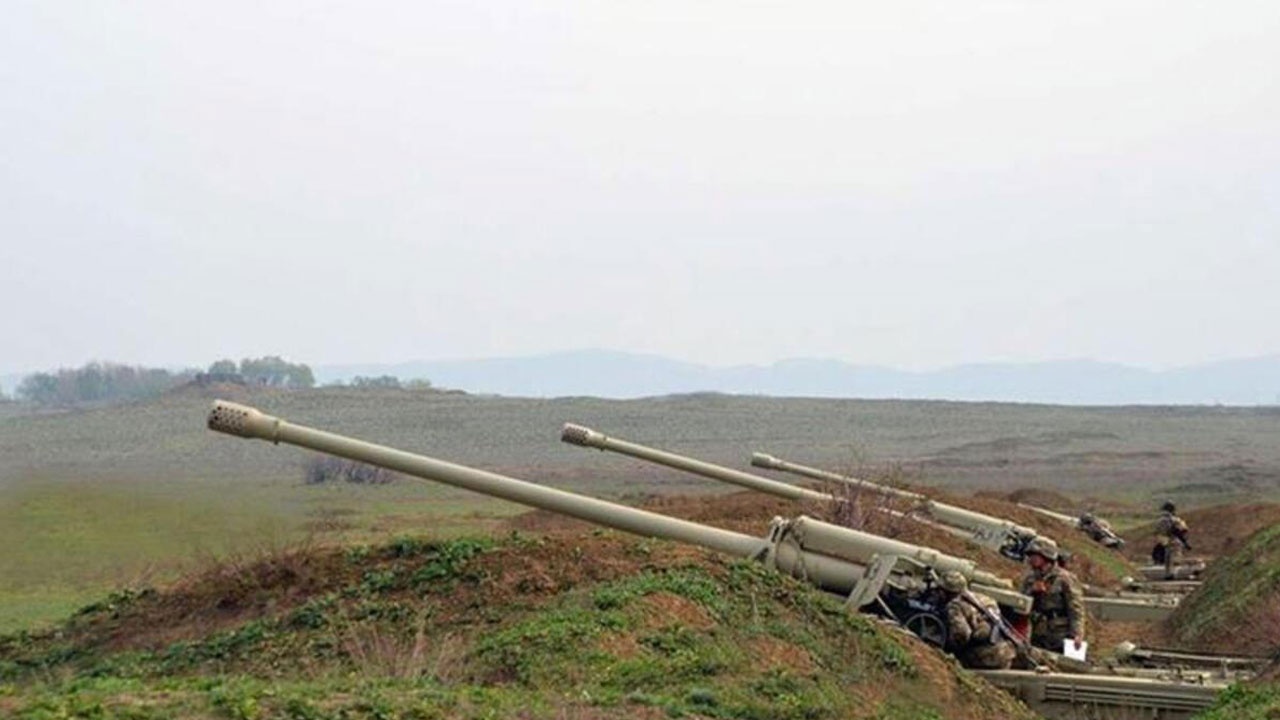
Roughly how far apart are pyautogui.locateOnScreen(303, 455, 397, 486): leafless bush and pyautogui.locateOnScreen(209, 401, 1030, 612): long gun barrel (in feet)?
66.3

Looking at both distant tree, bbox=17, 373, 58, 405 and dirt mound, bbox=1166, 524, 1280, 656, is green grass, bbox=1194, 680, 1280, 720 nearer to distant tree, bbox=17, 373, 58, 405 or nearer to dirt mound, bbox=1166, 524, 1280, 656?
dirt mound, bbox=1166, 524, 1280, 656

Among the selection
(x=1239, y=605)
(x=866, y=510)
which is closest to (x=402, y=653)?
(x=1239, y=605)

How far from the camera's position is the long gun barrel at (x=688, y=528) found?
16922 millimetres

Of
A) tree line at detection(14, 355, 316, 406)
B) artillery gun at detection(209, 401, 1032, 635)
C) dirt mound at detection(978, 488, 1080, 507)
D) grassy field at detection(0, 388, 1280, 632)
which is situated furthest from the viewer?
tree line at detection(14, 355, 316, 406)

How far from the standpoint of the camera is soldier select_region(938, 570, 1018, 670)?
16078mm

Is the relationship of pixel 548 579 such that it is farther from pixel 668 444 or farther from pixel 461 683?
pixel 668 444

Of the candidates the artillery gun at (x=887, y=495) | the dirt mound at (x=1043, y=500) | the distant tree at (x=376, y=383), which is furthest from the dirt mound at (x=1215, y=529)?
the distant tree at (x=376, y=383)

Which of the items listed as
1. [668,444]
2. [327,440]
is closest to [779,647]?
[327,440]

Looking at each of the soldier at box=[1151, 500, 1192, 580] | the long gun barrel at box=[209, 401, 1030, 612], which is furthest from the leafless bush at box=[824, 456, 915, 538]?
the long gun barrel at box=[209, 401, 1030, 612]

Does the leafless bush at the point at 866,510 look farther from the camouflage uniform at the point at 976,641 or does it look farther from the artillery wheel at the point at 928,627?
the camouflage uniform at the point at 976,641

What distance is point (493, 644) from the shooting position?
14.6 metres

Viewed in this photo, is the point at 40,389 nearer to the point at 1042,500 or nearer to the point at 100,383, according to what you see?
the point at 100,383

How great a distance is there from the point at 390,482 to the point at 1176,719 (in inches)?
1590

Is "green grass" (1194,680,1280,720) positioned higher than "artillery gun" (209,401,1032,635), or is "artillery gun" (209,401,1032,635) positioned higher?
"artillery gun" (209,401,1032,635)
